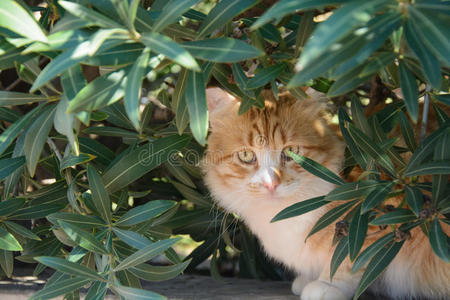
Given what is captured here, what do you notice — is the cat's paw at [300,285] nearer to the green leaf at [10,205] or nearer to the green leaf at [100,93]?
the green leaf at [10,205]

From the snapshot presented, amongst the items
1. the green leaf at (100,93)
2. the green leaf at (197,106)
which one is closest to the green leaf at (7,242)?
the green leaf at (100,93)

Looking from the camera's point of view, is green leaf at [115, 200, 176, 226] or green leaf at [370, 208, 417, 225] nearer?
green leaf at [370, 208, 417, 225]

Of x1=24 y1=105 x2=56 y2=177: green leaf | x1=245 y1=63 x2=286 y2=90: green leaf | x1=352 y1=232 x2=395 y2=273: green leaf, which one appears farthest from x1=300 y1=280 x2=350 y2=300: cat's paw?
x1=24 y1=105 x2=56 y2=177: green leaf

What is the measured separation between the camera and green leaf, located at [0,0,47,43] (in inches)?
48.1

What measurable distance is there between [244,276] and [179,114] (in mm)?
1455

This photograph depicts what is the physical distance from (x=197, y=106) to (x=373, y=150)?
59 cm


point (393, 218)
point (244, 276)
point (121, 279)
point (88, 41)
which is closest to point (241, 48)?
point (88, 41)

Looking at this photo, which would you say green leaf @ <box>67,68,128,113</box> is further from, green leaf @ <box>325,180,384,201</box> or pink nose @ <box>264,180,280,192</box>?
pink nose @ <box>264,180,280,192</box>

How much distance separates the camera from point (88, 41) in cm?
119

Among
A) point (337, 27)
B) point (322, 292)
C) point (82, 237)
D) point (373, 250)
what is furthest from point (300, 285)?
point (337, 27)

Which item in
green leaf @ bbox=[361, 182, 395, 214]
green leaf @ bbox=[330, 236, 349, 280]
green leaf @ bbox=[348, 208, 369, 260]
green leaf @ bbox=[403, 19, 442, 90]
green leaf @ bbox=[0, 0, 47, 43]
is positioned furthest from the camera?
green leaf @ bbox=[330, 236, 349, 280]

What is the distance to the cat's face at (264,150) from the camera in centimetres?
203

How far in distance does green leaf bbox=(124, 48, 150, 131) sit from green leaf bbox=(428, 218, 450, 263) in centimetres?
82

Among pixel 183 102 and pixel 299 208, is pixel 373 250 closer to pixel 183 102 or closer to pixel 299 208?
pixel 299 208
